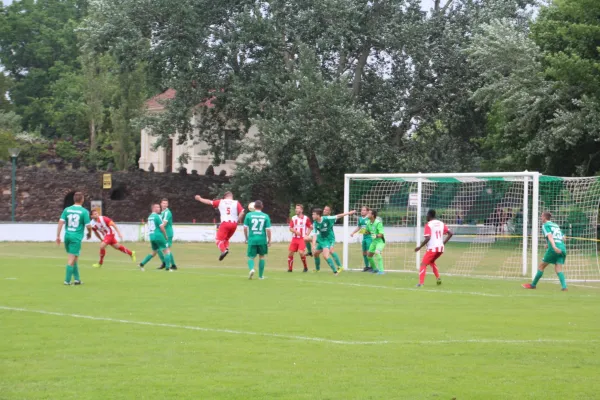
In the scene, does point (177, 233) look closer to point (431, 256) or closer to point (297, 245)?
point (297, 245)

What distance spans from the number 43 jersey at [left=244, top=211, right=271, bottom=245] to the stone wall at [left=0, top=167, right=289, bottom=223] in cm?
3250

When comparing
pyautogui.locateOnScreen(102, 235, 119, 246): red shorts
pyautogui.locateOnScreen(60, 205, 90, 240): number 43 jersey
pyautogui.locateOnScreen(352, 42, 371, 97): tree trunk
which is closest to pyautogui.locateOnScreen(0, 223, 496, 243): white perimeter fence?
pyautogui.locateOnScreen(352, 42, 371, 97): tree trunk

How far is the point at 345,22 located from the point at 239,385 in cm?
4308

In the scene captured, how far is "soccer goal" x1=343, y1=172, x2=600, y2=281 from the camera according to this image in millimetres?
27078

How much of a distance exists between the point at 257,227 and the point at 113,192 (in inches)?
1572

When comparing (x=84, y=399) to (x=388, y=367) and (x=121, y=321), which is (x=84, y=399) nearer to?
(x=388, y=367)

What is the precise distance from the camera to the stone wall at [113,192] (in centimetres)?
5781

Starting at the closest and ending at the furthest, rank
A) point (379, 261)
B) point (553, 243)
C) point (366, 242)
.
Answer: point (553, 243), point (379, 261), point (366, 242)

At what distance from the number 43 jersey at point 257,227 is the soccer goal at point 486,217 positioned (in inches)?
215

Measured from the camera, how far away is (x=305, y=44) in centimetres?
4941

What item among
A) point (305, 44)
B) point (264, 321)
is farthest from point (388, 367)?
point (305, 44)

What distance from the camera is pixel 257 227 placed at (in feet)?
71.7

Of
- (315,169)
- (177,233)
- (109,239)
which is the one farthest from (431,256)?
(315,169)

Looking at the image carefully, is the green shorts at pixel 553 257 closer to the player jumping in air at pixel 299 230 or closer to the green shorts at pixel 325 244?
the green shorts at pixel 325 244
